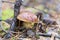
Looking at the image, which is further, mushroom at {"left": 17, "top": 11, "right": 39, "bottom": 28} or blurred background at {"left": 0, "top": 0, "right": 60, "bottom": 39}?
blurred background at {"left": 0, "top": 0, "right": 60, "bottom": 39}

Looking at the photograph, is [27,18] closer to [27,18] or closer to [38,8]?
[27,18]

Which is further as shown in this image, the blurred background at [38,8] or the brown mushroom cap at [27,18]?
the blurred background at [38,8]

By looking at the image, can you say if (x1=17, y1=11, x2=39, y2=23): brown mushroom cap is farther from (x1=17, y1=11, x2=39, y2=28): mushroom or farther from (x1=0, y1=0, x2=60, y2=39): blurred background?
(x1=0, y1=0, x2=60, y2=39): blurred background

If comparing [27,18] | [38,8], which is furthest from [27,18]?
[38,8]

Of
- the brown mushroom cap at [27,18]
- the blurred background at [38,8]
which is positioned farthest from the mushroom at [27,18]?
the blurred background at [38,8]

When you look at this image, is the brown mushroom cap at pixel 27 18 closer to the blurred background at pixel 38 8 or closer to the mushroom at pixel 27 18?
the mushroom at pixel 27 18

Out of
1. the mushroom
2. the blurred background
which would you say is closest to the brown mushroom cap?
the mushroom

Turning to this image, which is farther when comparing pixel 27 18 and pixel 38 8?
pixel 38 8

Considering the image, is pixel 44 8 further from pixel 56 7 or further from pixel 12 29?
pixel 12 29

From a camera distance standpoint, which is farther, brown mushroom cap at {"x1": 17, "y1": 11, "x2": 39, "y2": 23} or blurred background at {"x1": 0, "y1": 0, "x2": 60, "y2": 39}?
blurred background at {"x1": 0, "y1": 0, "x2": 60, "y2": 39}

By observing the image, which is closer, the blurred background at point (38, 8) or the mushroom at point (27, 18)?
the mushroom at point (27, 18)

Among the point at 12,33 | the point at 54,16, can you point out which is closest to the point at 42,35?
the point at 12,33
